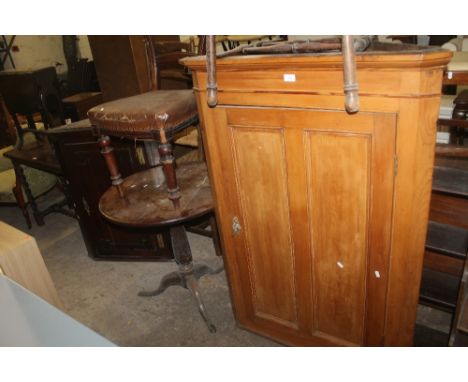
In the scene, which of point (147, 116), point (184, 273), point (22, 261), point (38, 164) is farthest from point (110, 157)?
point (38, 164)

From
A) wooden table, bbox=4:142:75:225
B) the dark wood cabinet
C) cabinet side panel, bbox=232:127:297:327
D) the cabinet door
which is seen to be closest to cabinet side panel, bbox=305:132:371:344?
the cabinet door

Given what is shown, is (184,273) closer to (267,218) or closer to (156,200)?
(156,200)

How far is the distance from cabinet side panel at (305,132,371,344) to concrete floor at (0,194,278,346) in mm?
523

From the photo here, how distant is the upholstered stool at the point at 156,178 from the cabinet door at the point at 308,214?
0.23 meters

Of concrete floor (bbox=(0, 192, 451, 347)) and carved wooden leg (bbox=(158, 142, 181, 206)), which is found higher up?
carved wooden leg (bbox=(158, 142, 181, 206))

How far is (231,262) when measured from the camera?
6.10ft

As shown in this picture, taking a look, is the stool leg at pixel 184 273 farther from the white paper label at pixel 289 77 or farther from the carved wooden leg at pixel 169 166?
the white paper label at pixel 289 77

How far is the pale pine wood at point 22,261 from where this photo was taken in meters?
1.48

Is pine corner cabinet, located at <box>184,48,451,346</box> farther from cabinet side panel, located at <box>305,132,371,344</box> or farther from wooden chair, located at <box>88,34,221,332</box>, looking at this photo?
wooden chair, located at <box>88,34,221,332</box>

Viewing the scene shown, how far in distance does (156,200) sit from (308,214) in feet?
2.64

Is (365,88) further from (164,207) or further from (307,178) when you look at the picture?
(164,207)

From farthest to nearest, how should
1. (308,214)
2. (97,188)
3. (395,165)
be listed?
(97,188), (308,214), (395,165)

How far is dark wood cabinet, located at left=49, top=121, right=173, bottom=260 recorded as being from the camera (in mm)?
2531

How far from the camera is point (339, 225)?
4.74ft
